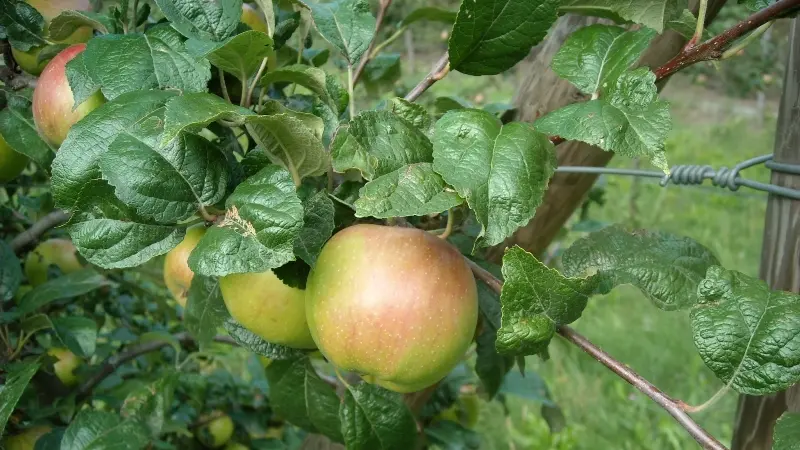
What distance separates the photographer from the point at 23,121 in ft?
2.78

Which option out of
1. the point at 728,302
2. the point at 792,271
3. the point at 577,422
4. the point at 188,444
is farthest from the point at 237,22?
the point at 577,422

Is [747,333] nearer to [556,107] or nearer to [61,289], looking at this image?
[556,107]

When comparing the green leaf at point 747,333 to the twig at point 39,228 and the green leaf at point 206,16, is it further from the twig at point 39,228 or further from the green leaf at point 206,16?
the twig at point 39,228

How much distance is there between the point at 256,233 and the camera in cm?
54

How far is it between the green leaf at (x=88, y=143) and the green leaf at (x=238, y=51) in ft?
0.20

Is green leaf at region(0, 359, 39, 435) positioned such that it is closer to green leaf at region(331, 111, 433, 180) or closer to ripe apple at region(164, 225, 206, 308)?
ripe apple at region(164, 225, 206, 308)

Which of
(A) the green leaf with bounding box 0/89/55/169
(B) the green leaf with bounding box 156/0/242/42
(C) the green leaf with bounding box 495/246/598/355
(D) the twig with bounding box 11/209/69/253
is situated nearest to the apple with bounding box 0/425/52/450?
(D) the twig with bounding box 11/209/69/253

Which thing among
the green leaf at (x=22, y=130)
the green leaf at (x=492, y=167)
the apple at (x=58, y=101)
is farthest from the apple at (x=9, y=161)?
the green leaf at (x=492, y=167)

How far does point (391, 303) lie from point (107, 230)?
23 centimetres

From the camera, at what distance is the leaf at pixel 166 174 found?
562 millimetres

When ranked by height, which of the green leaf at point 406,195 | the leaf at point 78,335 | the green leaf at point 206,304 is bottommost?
the leaf at point 78,335

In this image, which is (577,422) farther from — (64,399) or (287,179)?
(287,179)

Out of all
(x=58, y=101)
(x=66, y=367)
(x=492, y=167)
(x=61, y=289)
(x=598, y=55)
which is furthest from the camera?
(x=66, y=367)

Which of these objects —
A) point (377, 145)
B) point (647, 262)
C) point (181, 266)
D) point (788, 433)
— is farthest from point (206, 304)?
point (788, 433)
